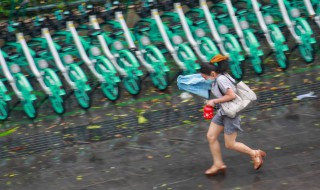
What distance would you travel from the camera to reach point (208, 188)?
8.40m

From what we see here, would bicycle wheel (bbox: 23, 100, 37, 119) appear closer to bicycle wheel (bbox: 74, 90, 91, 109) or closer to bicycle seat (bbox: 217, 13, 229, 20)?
bicycle wheel (bbox: 74, 90, 91, 109)

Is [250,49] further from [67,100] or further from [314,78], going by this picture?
[67,100]

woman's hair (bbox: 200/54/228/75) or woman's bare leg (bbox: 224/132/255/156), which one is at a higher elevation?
woman's hair (bbox: 200/54/228/75)

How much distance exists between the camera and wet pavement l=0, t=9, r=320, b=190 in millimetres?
8711

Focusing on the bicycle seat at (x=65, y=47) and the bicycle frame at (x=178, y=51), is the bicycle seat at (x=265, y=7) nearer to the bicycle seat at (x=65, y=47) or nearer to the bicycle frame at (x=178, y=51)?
the bicycle frame at (x=178, y=51)

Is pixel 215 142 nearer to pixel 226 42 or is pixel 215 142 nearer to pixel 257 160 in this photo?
Answer: pixel 257 160

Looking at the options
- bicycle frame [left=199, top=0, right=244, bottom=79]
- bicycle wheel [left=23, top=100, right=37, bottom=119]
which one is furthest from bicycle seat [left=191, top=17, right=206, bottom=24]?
bicycle wheel [left=23, top=100, right=37, bottom=119]

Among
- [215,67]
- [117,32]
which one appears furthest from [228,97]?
[117,32]

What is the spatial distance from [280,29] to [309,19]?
883 mm

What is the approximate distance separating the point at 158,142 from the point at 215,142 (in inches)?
62.2

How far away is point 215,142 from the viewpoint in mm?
8648

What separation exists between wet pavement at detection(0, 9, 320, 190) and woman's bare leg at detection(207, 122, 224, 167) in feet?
0.69

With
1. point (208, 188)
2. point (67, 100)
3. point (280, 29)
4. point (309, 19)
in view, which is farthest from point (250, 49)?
point (208, 188)

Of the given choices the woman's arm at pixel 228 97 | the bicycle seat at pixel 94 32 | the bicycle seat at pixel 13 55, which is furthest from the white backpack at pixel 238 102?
the bicycle seat at pixel 13 55
